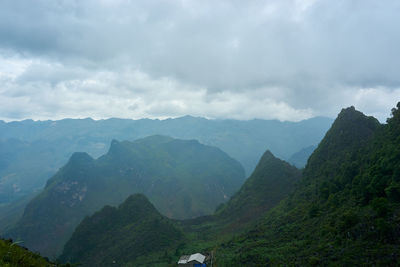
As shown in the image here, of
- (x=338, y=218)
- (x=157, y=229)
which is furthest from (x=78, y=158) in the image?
(x=338, y=218)

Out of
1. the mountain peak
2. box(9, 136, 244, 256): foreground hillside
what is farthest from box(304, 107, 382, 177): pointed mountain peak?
the mountain peak

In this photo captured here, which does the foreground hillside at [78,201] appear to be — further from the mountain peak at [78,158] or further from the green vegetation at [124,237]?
the green vegetation at [124,237]

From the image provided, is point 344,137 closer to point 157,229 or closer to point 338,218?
point 338,218

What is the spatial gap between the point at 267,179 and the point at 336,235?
7695cm

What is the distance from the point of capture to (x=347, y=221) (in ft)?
104

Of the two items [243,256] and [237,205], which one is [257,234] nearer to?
[243,256]

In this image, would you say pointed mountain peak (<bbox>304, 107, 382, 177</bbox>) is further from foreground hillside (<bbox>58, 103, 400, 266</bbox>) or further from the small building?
A: the small building

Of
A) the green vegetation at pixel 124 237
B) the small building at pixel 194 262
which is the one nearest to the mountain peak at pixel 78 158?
the green vegetation at pixel 124 237

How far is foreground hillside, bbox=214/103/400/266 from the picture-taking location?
1043 inches

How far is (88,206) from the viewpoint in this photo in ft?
524

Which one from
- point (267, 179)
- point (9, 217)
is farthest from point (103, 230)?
point (9, 217)

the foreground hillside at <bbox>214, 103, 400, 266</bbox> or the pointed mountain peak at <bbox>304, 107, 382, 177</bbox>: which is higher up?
the pointed mountain peak at <bbox>304, 107, 382, 177</bbox>

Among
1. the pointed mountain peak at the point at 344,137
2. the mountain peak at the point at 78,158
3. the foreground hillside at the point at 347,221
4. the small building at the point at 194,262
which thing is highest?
the mountain peak at the point at 78,158

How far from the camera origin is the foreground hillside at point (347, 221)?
26484mm
